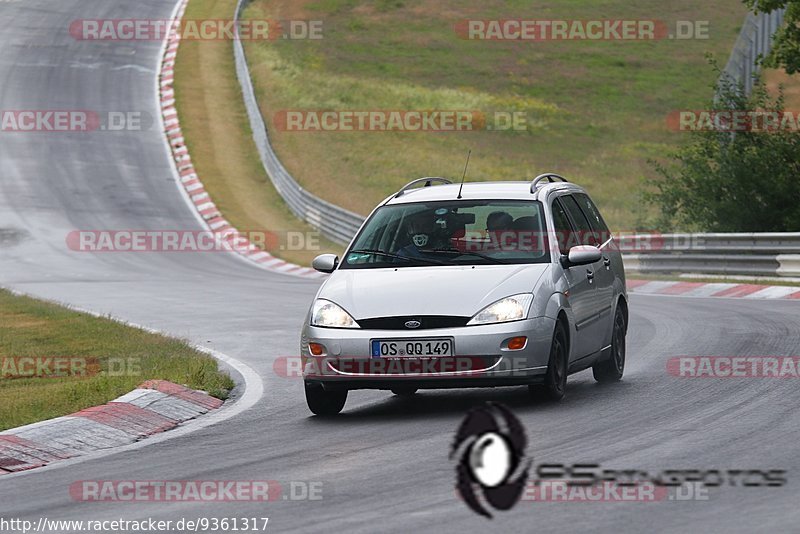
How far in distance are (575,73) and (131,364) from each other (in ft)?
176

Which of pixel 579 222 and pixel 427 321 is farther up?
pixel 579 222

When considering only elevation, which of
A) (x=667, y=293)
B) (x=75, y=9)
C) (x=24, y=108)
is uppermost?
(x=75, y=9)

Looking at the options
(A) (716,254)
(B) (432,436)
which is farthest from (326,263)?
(A) (716,254)

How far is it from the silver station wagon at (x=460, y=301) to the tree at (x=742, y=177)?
15.6 metres

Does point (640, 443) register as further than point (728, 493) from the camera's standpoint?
Yes

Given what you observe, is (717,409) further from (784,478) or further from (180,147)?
(180,147)

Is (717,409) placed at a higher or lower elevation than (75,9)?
lower

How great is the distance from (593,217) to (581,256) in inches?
75.1

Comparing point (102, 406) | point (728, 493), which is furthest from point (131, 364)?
point (728, 493)

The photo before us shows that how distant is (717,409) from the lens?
958 centimetres

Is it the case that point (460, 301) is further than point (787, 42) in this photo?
No

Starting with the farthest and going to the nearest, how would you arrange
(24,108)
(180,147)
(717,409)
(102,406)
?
(24,108)
(180,147)
(102,406)
(717,409)

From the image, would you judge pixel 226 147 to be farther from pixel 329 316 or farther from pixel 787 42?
pixel 329 316

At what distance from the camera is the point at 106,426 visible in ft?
31.7
